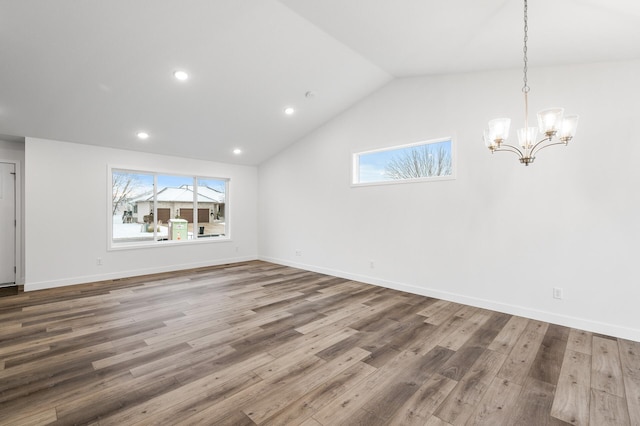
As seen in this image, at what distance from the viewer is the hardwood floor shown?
1.86 metres

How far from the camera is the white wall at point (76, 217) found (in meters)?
4.62

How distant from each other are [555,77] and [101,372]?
5.27 metres

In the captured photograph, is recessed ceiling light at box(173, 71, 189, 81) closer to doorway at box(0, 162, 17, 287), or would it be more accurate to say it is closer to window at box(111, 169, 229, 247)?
window at box(111, 169, 229, 247)

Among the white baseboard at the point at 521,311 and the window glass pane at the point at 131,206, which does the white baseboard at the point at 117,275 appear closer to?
the window glass pane at the point at 131,206

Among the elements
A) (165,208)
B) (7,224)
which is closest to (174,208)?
(165,208)

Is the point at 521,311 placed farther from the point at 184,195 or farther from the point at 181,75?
the point at 184,195

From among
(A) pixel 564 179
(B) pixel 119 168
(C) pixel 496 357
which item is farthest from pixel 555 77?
(B) pixel 119 168

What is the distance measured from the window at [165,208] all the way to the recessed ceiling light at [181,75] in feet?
9.12

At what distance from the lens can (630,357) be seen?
259 cm

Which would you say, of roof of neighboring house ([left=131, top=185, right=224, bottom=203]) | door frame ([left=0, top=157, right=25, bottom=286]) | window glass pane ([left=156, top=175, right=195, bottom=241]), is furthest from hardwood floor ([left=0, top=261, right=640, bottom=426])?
roof of neighboring house ([left=131, top=185, right=224, bottom=203])

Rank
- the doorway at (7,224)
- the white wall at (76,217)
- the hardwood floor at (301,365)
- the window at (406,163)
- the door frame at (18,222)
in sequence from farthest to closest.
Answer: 1. the door frame at (18,222)
2. the doorway at (7,224)
3. the white wall at (76,217)
4. the window at (406,163)
5. the hardwood floor at (301,365)

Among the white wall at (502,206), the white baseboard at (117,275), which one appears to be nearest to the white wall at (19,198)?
the white baseboard at (117,275)

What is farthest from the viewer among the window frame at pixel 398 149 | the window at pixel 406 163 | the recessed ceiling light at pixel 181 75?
the window at pixel 406 163

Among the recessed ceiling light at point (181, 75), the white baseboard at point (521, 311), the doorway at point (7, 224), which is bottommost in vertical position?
the white baseboard at point (521, 311)
